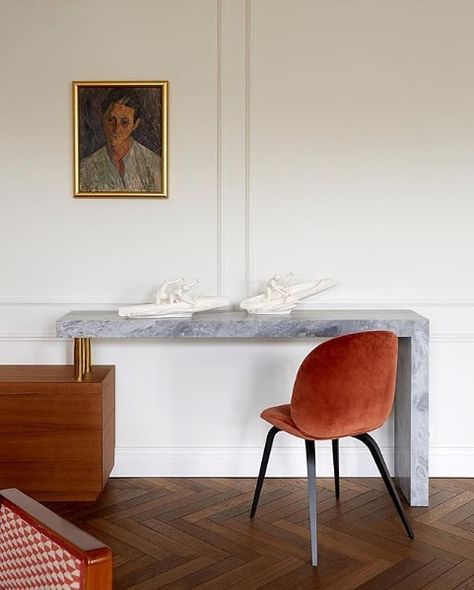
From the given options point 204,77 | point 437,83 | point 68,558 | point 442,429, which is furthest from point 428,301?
point 68,558

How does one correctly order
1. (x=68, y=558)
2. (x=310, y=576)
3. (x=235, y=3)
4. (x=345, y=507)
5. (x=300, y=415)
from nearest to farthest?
(x=68, y=558) < (x=310, y=576) < (x=300, y=415) < (x=345, y=507) < (x=235, y=3)

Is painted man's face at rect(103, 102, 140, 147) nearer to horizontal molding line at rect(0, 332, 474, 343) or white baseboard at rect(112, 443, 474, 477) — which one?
horizontal molding line at rect(0, 332, 474, 343)

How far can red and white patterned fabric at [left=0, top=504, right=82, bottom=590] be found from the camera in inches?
48.4

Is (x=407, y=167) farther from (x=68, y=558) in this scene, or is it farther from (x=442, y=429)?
(x=68, y=558)

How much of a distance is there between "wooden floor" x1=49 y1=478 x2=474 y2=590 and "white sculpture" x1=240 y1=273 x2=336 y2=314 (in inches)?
37.2

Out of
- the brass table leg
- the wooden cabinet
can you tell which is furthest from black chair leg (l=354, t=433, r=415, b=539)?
the brass table leg

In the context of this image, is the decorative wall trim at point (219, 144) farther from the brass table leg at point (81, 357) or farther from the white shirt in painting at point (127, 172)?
the brass table leg at point (81, 357)

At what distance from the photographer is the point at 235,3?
12.8 feet

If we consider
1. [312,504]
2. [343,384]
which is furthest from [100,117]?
[312,504]

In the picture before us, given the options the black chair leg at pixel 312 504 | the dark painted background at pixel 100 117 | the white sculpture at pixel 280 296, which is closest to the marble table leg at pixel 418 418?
the white sculpture at pixel 280 296

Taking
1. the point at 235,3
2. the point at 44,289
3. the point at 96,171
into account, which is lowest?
the point at 44,289

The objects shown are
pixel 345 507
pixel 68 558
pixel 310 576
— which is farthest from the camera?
pixel 345 507

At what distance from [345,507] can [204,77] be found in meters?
2.36

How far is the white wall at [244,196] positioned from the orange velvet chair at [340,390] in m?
0.99
